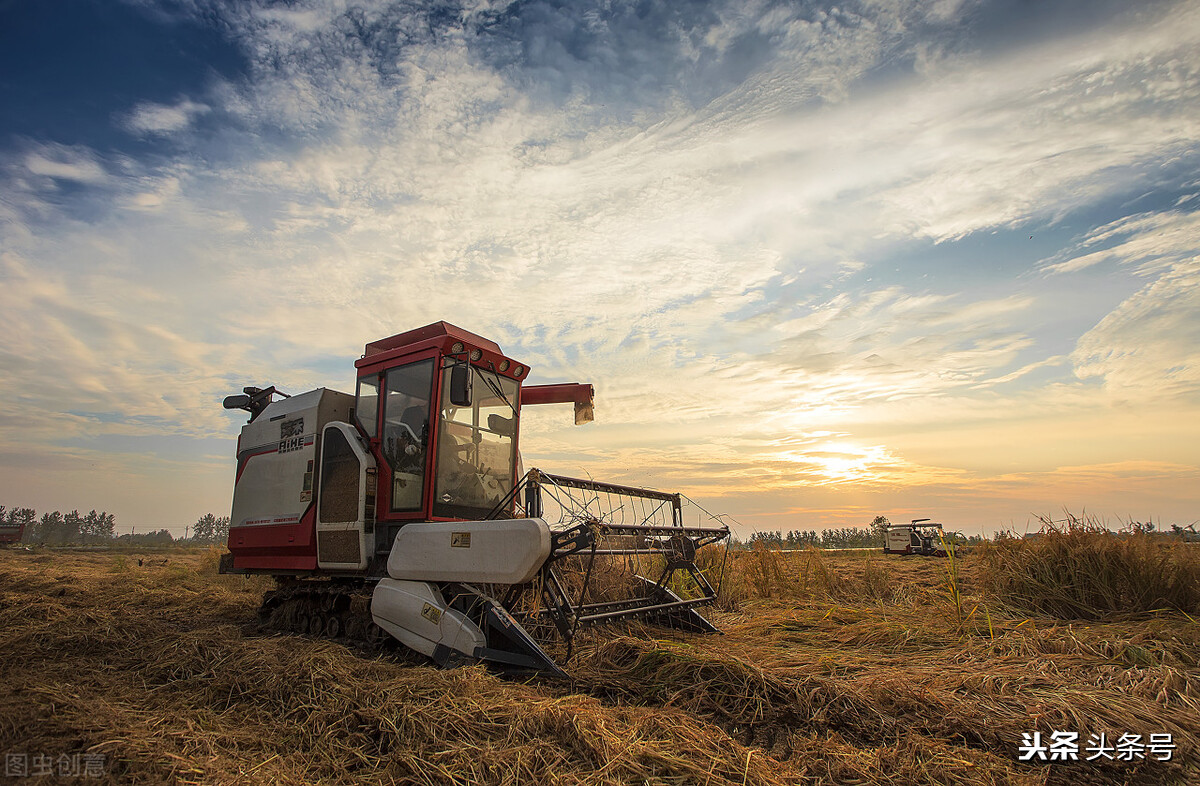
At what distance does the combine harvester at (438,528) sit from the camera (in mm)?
4629

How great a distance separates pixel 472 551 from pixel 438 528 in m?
0.52

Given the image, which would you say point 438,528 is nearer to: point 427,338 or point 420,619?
point 420,619

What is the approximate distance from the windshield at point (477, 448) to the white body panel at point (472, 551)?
581 millimetres

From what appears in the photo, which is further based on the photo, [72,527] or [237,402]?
[72,527]

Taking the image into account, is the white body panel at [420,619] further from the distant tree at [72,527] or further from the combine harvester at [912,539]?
the distant tree at [72,527]

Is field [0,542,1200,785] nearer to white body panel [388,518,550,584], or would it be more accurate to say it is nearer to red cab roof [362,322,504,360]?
white body panel [388,518,550,584]

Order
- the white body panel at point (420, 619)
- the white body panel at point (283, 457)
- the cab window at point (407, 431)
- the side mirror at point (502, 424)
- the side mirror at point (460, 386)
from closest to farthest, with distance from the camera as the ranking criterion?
the white body panel at point (420, 619) → the side mirror at point (460, 386) → the cab window at point (407, 431) → the side mirror at point (502, 424) → the white body panel at point (283, 457)

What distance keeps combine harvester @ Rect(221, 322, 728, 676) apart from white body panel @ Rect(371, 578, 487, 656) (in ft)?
0.05

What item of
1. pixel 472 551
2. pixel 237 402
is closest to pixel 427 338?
pixel 472 551

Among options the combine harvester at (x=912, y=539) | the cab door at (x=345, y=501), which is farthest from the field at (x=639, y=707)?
the combine harvester at (x=912, y=539)

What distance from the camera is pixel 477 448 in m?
6.42

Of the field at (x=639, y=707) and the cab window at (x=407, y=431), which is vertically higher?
the cab window at (x=407, y=431)

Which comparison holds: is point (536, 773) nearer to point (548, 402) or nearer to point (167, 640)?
point (167, 640)

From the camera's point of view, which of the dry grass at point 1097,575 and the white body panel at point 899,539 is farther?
the white body panel at point 899,539
